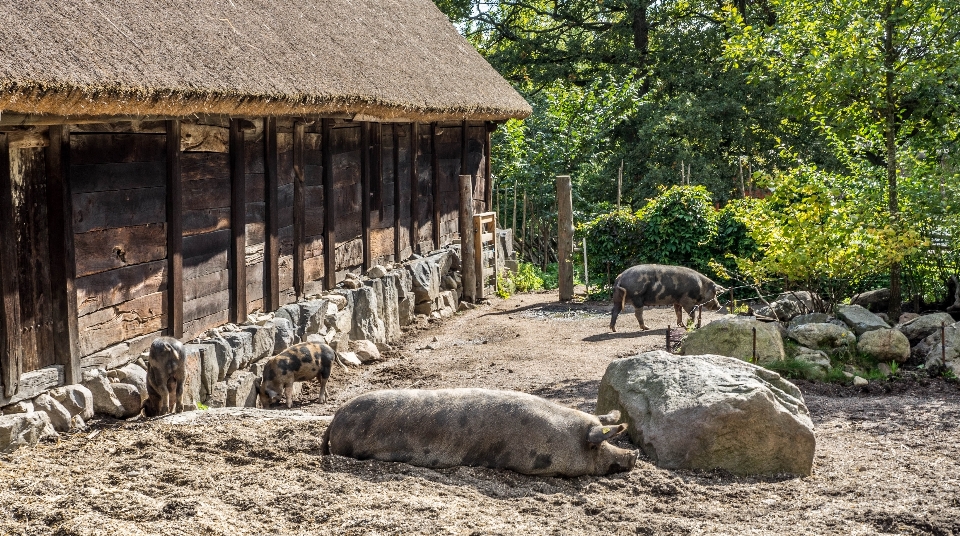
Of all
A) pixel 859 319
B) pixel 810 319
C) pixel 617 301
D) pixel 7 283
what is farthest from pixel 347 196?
A: pixel 7 283

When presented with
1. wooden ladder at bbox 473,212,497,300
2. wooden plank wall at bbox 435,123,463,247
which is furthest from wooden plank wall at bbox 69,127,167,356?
wooden ladder at bbox 473,212,497,300

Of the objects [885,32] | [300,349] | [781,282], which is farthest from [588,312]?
[300,349]

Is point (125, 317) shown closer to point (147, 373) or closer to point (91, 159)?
point (147, 373)

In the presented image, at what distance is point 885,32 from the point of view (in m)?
11.9

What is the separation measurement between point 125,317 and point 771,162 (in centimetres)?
1853

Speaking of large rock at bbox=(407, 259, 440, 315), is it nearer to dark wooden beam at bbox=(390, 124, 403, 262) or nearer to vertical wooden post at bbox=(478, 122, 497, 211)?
dark wooden beam at bbox=(390, 124, 403, 262)

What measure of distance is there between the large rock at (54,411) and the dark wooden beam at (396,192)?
24.3 ft

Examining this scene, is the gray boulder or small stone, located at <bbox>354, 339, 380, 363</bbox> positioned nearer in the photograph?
the gray boulder

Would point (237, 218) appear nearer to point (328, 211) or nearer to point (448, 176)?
point (328, 211)

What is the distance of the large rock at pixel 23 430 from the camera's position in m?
6.37

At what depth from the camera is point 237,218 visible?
382 inches

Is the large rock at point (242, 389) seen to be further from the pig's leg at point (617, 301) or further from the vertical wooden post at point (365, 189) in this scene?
the pig's leg at point (617, 301)

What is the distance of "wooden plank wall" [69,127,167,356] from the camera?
748cm

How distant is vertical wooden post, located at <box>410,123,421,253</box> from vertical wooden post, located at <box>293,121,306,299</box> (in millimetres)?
3489
